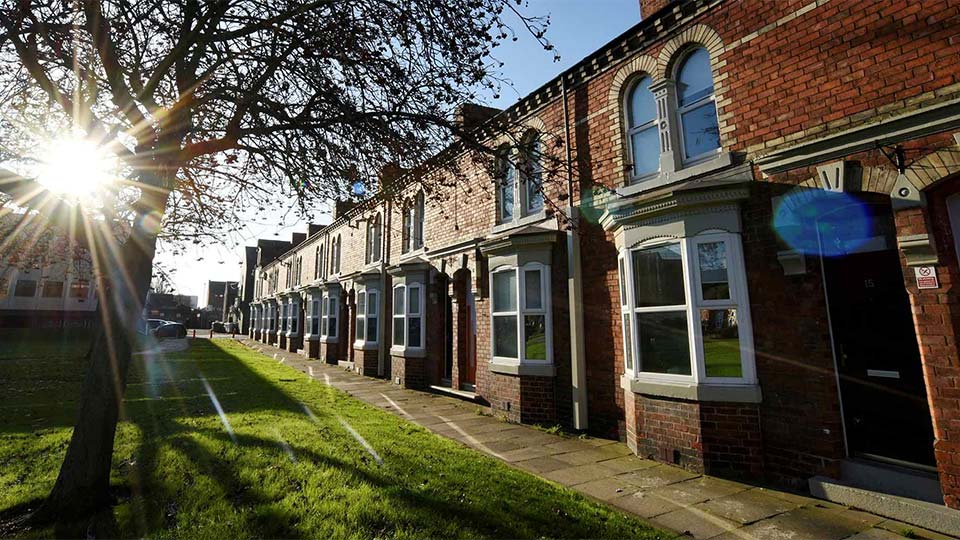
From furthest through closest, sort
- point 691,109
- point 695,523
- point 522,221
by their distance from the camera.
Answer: point 522,221
point 691,109
point 695,523

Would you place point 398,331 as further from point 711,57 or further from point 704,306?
point 711,57

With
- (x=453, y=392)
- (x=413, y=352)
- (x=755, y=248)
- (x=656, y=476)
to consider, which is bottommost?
(x=656, y=476)

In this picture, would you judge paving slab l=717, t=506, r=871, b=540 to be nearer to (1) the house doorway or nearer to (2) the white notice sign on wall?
(1) the house doorway

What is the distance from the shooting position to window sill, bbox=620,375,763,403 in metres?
5.26

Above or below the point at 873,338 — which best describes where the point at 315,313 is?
above

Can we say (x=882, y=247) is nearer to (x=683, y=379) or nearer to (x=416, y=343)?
(x=683, y=379)

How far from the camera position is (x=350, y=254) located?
18.5 metres

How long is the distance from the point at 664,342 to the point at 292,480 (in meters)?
4.99

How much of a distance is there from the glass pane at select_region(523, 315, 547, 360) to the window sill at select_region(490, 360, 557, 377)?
0.17 meters

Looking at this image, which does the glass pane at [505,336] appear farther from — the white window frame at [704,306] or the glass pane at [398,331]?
the glass pane at [398,331]

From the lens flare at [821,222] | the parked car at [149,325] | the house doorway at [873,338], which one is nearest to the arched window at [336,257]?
the lens flare at [821,222]

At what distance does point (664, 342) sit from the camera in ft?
19.9

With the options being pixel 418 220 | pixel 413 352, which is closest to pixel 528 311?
pixel 413 352

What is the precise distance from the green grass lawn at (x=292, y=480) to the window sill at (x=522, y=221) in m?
4.53
